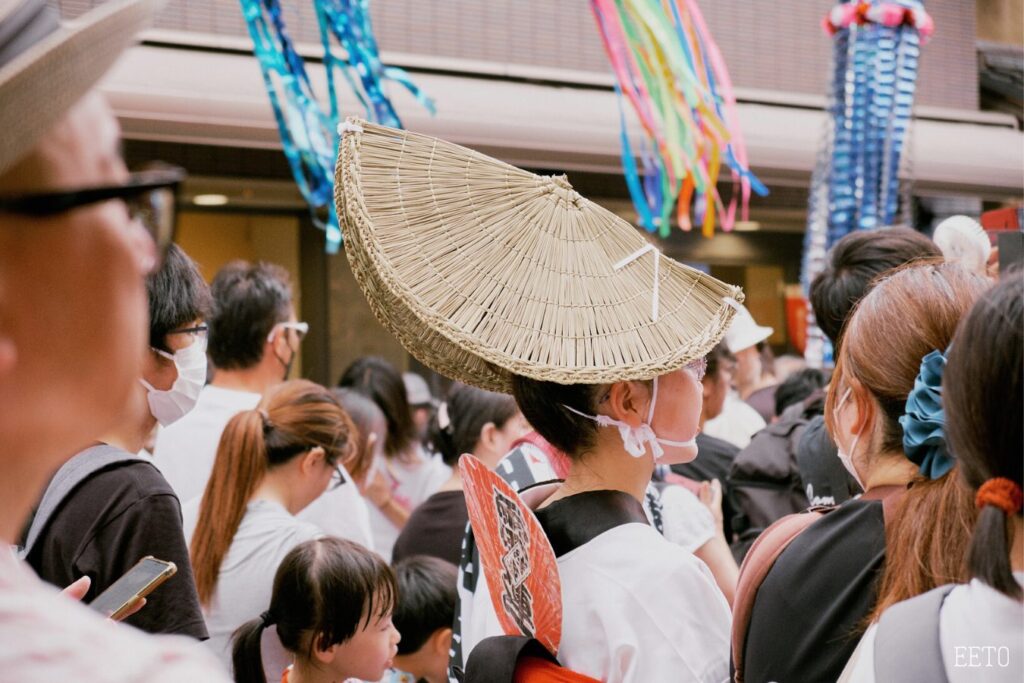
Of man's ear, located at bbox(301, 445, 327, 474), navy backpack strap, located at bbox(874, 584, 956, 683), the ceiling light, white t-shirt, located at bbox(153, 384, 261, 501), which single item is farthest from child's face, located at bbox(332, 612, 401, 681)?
the ceiling light

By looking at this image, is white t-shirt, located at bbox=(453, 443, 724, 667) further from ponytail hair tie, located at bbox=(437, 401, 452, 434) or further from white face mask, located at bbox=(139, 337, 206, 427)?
ponytail hair tie, located at bbox=(437, 401, 452, 434)

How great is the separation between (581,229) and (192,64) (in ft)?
13.6

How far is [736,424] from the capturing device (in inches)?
195

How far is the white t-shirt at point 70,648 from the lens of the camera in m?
0.63

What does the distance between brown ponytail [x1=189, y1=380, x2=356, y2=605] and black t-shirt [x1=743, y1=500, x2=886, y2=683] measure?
1.58 m

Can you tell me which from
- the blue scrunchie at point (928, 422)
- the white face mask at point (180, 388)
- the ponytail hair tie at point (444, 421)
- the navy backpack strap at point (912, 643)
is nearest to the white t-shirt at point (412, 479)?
the ponytail hair tie at point (444, 421)

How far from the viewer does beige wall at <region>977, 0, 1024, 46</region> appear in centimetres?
908

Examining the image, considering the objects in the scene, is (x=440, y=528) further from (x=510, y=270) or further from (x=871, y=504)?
(x=871, y=504)

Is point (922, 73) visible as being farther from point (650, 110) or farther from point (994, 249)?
point (994, 249)

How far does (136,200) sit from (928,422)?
122 cm

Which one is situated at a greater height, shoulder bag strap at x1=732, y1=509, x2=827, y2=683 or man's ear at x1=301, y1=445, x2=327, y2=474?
shoulder bag strap at x1=732, y1=509, x2=827, y2=683

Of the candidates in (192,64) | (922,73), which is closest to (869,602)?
(192,64)

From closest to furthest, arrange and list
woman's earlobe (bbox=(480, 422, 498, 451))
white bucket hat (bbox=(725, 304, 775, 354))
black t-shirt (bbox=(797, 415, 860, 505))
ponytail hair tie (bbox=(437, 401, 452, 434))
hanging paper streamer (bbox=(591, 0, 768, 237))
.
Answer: black t-shirt (bbox=(797, 415, 860, 505)), woman's earlobe (bbox=(480, 422, 498, 451)), ponytail hair tie (bbox=(437, 401, 452, 434)), hanging paper streamer (bbox=(591, 0, 768, 237)), white bucket hat (bbox=(725, 304, 775, 354))

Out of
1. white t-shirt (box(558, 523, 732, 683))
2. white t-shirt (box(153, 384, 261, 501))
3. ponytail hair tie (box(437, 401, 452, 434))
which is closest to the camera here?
white t-shirt (box(558, 523, 732, 683))
